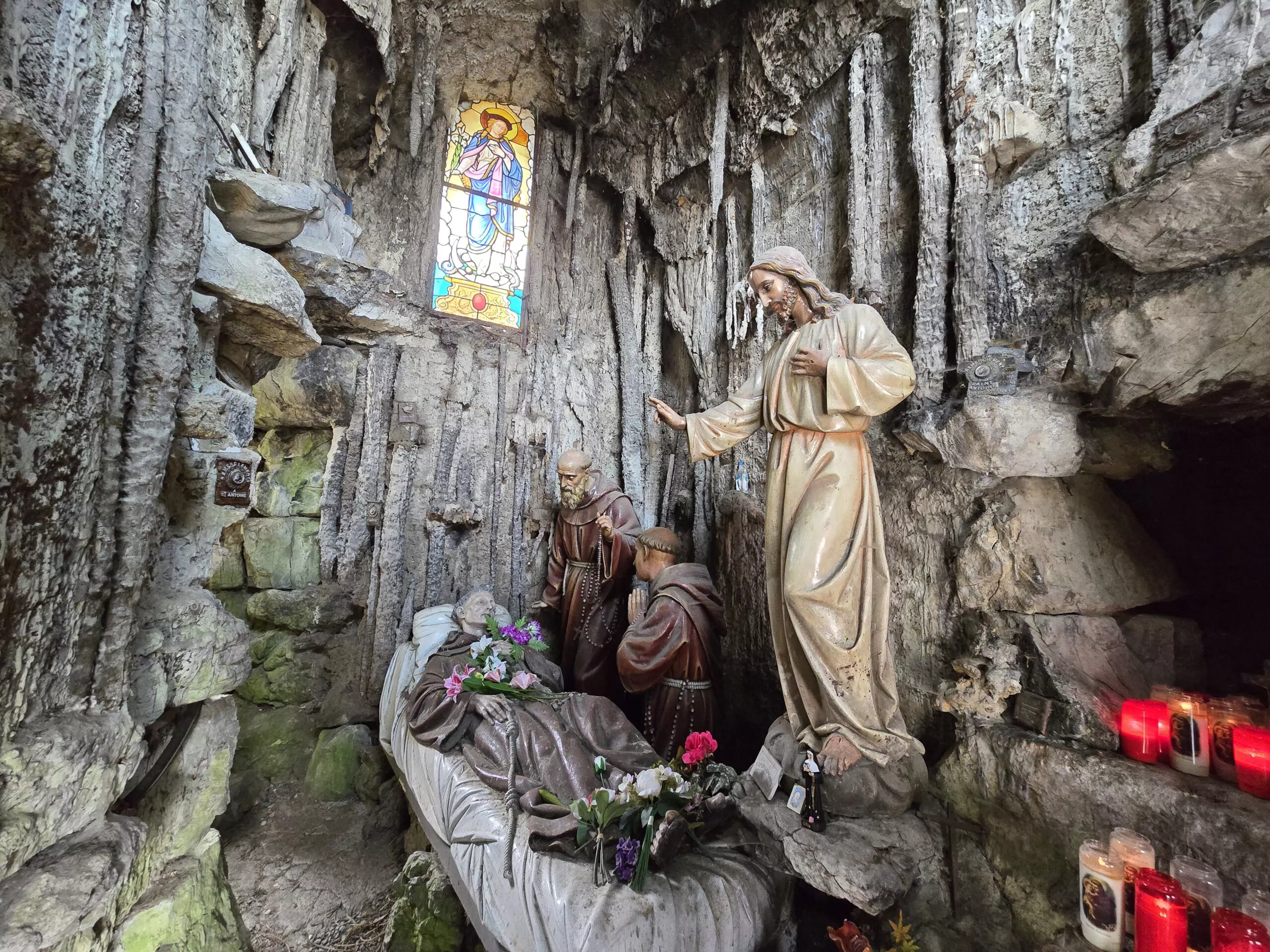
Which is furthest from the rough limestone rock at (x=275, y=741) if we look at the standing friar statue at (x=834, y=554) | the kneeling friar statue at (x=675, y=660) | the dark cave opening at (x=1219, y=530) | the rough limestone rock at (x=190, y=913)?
the dark cave opening at (x=1219, y=530)

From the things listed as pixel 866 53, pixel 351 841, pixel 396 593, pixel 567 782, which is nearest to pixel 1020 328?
pixel 866 53

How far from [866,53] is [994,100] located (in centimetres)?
122

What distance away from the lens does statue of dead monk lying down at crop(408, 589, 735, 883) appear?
2.40 metres

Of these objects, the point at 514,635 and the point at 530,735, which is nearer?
the point at 530,735

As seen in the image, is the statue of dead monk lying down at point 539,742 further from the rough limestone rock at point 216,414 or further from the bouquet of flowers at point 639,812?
the rough limestone rock at point 216,414

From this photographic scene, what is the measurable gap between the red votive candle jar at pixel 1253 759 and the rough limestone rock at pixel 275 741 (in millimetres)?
5706

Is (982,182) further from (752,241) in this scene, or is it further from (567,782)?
(567,782)

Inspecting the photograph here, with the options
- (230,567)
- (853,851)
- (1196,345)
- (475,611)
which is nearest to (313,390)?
(230,567)

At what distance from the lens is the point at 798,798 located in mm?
2195

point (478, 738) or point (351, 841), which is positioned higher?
point (478, 738)

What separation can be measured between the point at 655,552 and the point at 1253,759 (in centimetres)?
286

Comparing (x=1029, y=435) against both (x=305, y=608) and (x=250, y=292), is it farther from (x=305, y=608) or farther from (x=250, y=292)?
(x=305, y=608)

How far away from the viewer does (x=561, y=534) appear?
4.93 metres

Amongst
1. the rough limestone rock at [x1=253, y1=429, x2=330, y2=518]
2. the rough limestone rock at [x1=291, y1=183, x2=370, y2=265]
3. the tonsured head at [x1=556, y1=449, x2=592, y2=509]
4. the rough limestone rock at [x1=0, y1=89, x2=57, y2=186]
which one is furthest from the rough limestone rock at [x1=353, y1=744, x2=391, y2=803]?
the rough limestone rock at [x1=0, y1=89, x2=57, y2=186]
